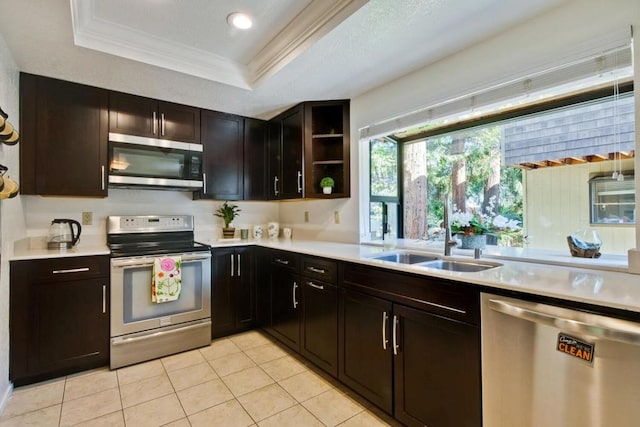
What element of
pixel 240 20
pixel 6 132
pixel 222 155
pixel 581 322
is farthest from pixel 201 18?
pixel 581 322

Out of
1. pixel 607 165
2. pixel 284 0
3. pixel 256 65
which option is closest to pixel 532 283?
pixel 607 165

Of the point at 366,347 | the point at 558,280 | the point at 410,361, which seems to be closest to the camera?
the point at 558,280

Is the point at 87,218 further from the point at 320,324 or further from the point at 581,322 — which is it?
the point at 581,322

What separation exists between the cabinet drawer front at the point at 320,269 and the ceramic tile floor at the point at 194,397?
74cm

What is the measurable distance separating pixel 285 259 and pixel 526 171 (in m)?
1.94

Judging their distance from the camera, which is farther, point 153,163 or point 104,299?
point 153,163

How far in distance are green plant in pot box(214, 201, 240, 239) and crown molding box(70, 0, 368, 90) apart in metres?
1.41

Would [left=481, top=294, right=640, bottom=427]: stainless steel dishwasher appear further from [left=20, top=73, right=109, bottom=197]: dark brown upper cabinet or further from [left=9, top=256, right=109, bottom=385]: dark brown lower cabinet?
[left=20, top=73, right=109, bottom=197]: dark brown upper cabinet

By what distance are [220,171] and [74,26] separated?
161 centimetres

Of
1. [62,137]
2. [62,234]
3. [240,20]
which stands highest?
[240,20]

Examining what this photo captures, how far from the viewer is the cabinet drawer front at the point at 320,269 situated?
2.14 metres

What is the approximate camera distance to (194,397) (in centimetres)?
199

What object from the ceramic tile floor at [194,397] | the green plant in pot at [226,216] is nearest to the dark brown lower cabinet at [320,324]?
the ceramic tile floor at [194,397]

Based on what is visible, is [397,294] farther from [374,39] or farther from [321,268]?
[374,39]
